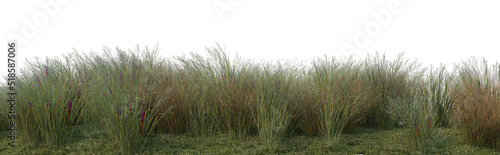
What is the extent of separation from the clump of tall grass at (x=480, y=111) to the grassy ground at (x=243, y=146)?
0.71ft

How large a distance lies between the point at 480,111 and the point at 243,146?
3.79 meters

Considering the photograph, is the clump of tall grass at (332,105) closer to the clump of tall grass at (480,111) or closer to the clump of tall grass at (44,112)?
the clump of tall grass at (480,111)

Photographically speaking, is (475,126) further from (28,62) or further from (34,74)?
(28,62)

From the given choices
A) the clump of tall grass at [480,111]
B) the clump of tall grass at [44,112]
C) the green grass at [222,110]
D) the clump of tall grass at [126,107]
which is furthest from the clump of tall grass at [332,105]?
the clump of tall grass at [44,112]

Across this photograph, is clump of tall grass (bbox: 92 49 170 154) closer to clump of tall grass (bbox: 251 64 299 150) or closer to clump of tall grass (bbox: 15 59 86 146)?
clump of tall grass (bbox: 15 59 86 146)

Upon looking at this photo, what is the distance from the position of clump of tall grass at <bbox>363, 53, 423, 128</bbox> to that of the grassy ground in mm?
1365

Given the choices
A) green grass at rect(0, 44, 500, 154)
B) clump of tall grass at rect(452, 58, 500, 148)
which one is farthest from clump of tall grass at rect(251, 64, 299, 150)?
clump of tall grass at rect(452, 58, 500, 148)

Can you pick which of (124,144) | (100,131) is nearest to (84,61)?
(100,131)

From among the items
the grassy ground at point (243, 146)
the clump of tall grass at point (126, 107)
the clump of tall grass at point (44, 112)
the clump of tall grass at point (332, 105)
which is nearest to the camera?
the clump of tall grass at point (126, 107)

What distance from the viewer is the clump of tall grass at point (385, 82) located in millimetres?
7617

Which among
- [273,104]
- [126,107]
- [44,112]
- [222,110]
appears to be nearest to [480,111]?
[273,104]

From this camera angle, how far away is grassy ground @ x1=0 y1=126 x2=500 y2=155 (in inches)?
210

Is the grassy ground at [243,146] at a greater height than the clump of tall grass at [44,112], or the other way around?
the clump of tall grass at [44,112]

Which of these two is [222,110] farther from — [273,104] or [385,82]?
[385,82]
